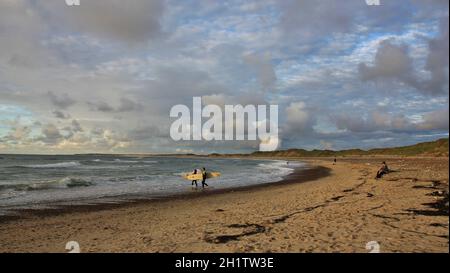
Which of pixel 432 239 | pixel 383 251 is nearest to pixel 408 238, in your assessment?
pixel 432 239

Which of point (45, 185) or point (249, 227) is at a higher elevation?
point (249, 227)

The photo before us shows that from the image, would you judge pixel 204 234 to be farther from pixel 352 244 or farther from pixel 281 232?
pixel 352 244

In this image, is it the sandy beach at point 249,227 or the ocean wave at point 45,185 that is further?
the ocean wave at point 45,185

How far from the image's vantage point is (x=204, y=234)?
38.3 feet

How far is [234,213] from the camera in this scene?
52.9 feet

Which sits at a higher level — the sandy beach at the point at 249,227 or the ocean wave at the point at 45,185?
the sandy beach at the point at 249,227

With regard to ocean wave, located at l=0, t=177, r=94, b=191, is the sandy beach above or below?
above

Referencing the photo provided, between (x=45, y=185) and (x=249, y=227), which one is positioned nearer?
(x=249, y=227)

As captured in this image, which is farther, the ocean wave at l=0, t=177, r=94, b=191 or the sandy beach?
the ocean wave at l=0, t=177, r=94, b=191

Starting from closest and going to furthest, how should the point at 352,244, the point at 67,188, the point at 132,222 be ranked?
the point at 352,244
the point at 132,222
the point at 67,188

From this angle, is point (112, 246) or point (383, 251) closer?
point (383, 251)
